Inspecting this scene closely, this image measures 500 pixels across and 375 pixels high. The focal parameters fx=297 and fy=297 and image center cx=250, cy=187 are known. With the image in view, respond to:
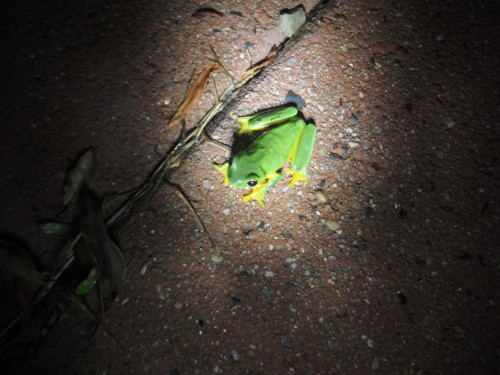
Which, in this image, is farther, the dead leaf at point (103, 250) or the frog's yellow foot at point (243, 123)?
the frog's yellow foot at point (243, 123)

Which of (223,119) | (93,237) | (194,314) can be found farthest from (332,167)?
(93,237)

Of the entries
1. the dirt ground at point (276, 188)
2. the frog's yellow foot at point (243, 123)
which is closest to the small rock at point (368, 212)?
the dirt ground at point (276, 188)

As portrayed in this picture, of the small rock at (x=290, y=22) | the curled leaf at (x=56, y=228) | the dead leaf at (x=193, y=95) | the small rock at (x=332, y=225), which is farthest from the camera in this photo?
the small rock at (x=290, y=22)

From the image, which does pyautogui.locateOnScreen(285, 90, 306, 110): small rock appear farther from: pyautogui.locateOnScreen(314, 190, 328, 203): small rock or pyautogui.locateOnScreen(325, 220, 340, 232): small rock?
pyautogui.locateOnScreen(325, 220, 340, 232): small rock

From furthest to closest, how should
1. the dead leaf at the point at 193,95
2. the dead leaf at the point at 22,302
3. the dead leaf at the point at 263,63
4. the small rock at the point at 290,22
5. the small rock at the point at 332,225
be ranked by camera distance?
the small rock at the point at 290,22
the dead leaf at the point at 263,63
the dead leaf at the point at 193,95
the small rock at the point at 332,225
the dead leaf at the point at 22,302

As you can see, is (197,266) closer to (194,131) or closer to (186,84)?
(194,131)

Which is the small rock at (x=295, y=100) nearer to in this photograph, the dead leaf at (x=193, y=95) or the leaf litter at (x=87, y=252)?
the dead leaf at (x=193, y=95)

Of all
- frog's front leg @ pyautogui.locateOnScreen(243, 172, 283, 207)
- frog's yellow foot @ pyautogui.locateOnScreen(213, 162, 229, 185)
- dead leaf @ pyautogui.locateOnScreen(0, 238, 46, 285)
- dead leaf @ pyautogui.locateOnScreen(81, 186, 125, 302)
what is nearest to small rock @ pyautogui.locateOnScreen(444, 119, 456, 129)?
frog's front leg @ pyautogui.locateOnScreen(243, 172, 283, 207)
